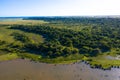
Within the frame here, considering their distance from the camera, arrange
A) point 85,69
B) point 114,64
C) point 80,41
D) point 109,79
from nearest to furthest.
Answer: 1. point 109,79
2. point 85,69
3. point 114,64
4. point 80,41

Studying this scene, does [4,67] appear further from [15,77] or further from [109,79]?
[109,79]

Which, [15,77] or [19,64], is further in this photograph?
[19,64]

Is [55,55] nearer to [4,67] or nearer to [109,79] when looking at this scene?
[4,67]

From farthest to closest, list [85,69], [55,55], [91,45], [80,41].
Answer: [80,41]
[91,45]
[55,55]
[85,69]

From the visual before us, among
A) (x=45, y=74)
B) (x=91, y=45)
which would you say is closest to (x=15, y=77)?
(x=45, y=74)

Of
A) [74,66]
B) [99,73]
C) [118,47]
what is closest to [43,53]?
[74,66]

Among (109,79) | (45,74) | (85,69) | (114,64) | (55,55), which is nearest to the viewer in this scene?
(109,79)
